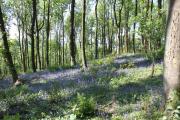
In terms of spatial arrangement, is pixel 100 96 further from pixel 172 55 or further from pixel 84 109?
pixel 172 55

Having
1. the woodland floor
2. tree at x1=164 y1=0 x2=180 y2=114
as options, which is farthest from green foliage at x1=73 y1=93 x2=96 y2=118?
tree at x1=164 y1=0 x2=180 y2=114

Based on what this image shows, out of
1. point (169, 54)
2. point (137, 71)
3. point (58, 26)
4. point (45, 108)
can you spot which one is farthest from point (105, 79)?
point (58, 26)

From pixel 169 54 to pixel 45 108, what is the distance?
20.6 feet

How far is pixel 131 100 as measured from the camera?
12289 millimetres

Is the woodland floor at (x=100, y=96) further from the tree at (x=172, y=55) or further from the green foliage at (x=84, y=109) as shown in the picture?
the tree at (x=172, y=55)

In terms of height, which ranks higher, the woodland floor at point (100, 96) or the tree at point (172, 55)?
the tree at point (172, 55)

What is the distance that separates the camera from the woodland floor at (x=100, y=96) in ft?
34.7

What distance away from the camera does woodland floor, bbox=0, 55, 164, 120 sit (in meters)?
10.6

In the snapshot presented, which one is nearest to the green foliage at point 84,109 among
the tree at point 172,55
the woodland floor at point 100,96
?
the woodland floor at point 100,96

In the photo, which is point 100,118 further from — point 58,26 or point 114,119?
point 58,26

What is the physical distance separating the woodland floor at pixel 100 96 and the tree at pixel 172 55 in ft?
2.16

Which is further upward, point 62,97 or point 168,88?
point 168,88

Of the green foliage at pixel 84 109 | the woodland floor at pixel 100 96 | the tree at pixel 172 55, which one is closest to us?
the tree at pixel 172 55

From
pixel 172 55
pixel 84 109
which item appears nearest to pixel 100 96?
pixel 84 109
